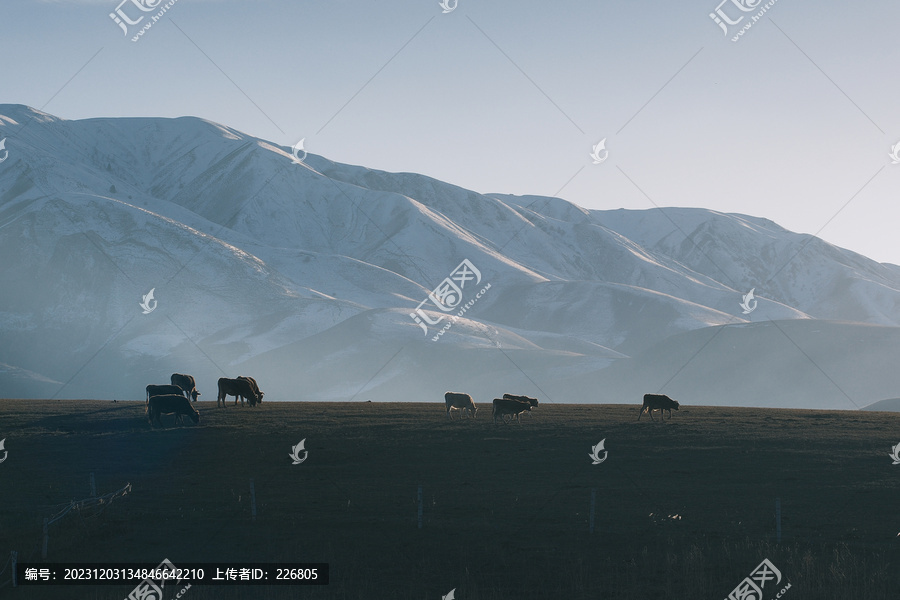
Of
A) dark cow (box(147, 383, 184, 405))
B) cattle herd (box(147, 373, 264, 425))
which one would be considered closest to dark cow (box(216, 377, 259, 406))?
cattle herd (box(147, 373, 264, 425))

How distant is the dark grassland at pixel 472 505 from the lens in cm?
2344

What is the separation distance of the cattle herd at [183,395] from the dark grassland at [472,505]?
4.17 feet

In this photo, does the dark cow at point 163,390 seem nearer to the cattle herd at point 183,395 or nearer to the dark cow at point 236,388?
the cattle herd at point 183,395

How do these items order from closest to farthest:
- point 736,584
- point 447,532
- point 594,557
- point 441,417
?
point 736,584 → point 594,557 → point 447,532 → point 441,417

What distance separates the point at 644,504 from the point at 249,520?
567 inches

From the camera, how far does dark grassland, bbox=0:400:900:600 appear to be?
76.9ft

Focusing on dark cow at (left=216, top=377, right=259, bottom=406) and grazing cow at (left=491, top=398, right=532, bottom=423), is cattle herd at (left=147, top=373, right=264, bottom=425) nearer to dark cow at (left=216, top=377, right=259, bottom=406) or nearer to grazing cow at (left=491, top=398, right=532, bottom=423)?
dark cow at (left=216, top=377, right=259, bottom=406)

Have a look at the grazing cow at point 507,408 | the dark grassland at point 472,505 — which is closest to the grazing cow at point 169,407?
the dark grassland at point 472,505

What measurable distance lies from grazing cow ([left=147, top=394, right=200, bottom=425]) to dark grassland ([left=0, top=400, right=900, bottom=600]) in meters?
1.05

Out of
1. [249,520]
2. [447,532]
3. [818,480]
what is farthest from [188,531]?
[818,480]

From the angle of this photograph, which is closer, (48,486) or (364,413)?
(48,486)

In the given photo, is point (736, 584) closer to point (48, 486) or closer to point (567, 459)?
point (567, 459)

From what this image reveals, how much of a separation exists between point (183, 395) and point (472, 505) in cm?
3074

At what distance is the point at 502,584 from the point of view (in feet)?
75.6
